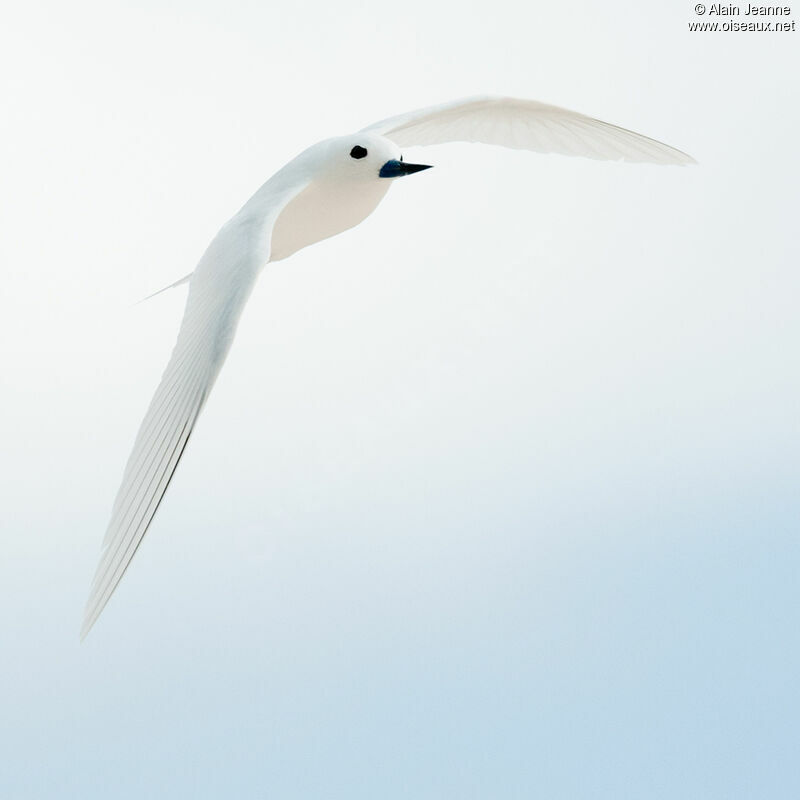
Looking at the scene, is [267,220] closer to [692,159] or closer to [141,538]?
[141,538]

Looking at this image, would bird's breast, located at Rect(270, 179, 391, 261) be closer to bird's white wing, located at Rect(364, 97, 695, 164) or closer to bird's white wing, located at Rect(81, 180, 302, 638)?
bird's white wing, located at Rect(81, 180, 302, 638)

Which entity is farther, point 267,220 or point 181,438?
point 267,220

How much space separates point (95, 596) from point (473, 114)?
3256mm

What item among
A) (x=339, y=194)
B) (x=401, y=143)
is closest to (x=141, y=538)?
(x=339, y=194)

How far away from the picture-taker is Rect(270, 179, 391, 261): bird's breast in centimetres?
494

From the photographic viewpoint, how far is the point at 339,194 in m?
4.95

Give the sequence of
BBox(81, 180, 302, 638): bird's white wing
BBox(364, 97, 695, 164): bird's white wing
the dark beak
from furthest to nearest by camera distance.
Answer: BBox(364, 97, 695, 164): bird's white wing < the dark beak < BBox(81, 180, 302, 638): bird's white wing

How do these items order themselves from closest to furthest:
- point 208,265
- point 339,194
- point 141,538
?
point 141,538
point 208,265
point 339,194

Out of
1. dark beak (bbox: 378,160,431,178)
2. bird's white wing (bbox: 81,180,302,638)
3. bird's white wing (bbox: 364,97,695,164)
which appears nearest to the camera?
bird's white wing (bbox: 81,180,302,638)

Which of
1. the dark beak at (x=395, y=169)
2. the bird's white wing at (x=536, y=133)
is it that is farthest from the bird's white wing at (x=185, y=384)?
the bird's white wing at (x=536, y=133)

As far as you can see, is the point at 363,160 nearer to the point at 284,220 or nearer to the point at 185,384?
the point at 284,220

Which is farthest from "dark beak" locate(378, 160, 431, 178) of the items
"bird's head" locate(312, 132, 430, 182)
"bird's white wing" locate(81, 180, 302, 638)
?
"bird's white wing" locate(81, 180, 302, 638)

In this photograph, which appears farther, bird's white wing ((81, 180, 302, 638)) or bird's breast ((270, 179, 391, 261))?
bird's breast ((270, 179, 391, 261))

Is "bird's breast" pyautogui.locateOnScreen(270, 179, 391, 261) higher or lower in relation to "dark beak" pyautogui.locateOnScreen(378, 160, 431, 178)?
lower
